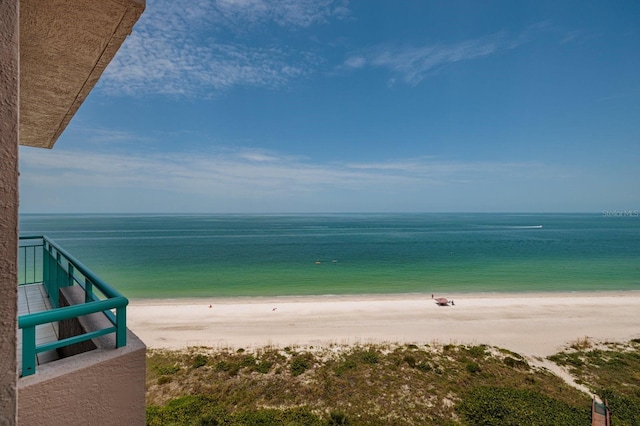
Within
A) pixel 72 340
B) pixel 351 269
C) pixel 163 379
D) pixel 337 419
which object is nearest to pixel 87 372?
pixel 72 340

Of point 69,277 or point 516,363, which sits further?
point 516,363

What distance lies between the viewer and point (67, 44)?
9.32ft

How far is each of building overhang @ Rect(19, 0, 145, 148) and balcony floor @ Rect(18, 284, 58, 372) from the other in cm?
272

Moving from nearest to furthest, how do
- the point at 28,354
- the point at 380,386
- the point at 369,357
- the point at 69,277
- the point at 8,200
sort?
the point at 8,200, the point at 28,354, the point at 69,277, the point at 380,386, the point at 369,357

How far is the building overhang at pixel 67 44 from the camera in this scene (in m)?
2.46

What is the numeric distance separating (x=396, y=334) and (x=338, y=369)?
18.4ft

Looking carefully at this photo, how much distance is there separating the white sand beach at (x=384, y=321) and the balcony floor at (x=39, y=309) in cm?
938

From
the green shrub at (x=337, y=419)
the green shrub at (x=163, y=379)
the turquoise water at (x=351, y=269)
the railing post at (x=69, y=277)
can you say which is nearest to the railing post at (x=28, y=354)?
the railing post at (x=69, y=277)

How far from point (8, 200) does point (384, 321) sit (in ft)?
62.2

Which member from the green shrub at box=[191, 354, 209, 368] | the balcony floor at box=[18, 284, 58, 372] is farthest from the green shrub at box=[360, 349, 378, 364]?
the balcony floor at box=[18, 284, 58, 372]

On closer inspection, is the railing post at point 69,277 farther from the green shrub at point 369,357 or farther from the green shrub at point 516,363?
the green shrub at point 516,363

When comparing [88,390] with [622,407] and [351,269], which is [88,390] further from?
[351,269]

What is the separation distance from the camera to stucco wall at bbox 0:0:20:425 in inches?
65.1

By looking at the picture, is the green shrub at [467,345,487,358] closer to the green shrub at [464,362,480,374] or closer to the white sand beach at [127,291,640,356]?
the green shrub at [464,362,480,374]
